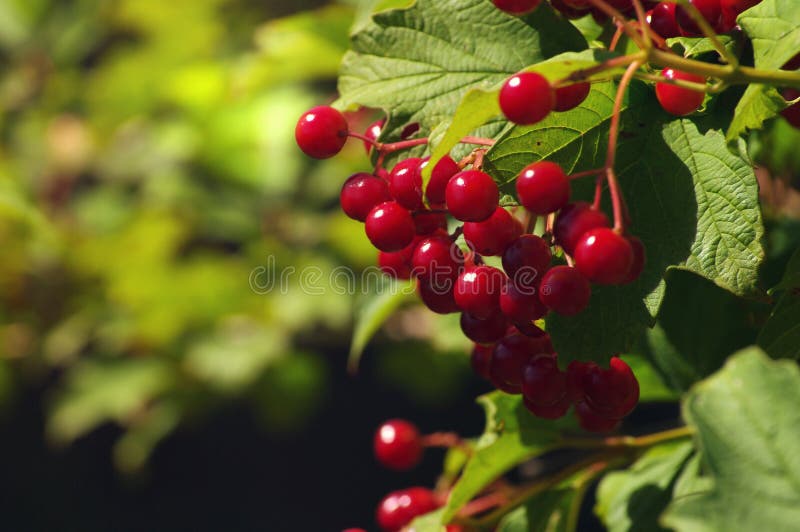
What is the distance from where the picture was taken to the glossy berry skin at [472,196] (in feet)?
1.84

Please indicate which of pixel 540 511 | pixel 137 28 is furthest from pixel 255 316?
pixel 540 511

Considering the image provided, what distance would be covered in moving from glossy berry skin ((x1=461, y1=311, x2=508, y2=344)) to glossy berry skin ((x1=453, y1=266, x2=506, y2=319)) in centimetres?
3

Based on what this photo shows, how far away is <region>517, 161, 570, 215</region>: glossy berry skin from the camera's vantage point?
0.54 m

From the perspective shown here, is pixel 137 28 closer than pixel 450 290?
No

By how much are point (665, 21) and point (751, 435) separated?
0.93ft

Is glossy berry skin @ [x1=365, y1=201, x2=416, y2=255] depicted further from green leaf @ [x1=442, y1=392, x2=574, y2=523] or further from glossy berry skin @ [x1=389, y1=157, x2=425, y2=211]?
green leaf @ [x1=442, y1=392, x2=574, y2=523]

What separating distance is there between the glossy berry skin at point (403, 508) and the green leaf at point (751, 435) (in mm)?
445

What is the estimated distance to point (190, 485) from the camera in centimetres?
216

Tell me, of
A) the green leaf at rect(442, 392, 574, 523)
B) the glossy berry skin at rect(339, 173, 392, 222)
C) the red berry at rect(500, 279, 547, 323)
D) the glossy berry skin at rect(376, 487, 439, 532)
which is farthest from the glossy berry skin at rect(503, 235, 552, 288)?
the glossy berry skin at rect(376, 487, 439, 532)

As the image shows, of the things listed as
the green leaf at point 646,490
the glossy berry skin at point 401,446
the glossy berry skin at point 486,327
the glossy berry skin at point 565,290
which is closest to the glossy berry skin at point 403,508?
the glossy berry skin at point 401,446

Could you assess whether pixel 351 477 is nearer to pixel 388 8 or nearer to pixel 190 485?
pixel 190 485

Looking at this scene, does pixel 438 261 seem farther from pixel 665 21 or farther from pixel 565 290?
pixel 665 21

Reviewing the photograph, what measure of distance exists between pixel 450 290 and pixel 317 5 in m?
1.94

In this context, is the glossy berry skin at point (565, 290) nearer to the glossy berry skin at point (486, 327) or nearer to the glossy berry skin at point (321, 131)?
the glossy berry skin at point (486, 327)
